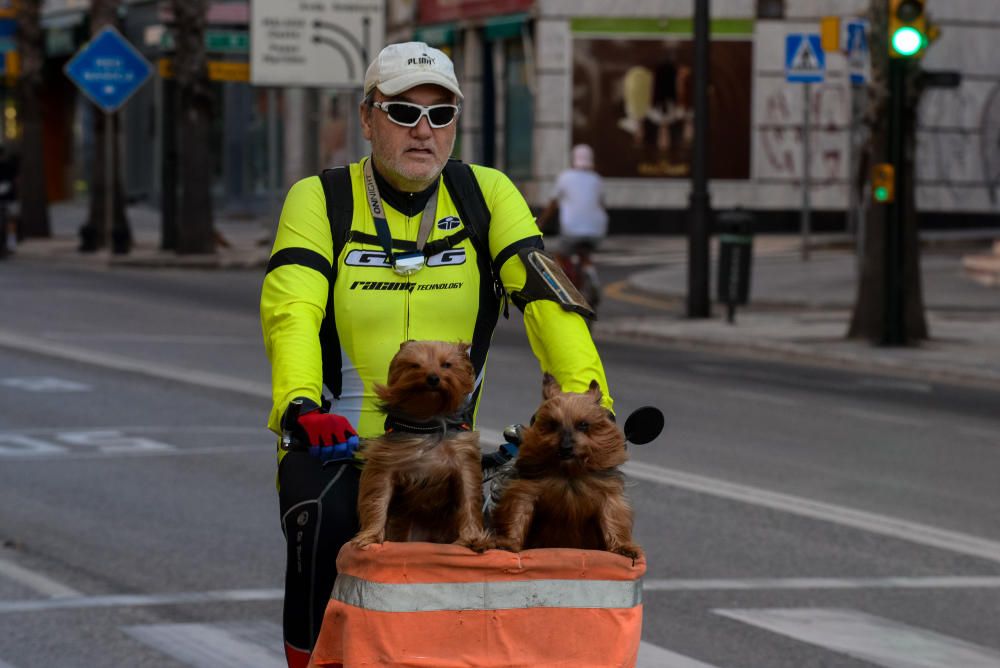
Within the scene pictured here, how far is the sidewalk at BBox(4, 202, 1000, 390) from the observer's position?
18109mm

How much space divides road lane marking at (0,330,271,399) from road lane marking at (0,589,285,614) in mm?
6375

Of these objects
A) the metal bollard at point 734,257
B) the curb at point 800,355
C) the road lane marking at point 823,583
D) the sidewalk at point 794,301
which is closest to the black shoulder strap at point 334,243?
the road lane marking at point 823,583

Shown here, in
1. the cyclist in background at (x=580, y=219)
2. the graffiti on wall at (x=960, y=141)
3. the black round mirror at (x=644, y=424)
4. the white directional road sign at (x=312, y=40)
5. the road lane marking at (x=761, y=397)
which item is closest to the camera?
the black round mirror at (x=644, y=424)

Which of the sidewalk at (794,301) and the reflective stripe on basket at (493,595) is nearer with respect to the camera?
the reflective stripe on basket at (493,595)

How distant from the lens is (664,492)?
34.6 ft

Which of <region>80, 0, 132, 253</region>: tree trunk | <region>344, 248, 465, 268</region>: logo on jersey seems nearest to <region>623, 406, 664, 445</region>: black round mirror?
<region>344, 248, 465, 268</region>: logo on jersey

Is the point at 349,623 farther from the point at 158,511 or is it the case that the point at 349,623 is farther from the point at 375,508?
the point at 158,511

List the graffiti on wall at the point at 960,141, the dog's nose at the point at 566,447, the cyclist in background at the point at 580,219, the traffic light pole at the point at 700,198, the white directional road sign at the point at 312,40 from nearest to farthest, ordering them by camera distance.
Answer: the dog's nose at the point at 566,447
the traffic light pole at the point at 700,198
the cyclist in background at the point at 580,219
the white directional road sign at the point at 312,40
the graffiti on wall at the point at 960,141

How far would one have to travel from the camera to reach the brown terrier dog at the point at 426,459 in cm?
391

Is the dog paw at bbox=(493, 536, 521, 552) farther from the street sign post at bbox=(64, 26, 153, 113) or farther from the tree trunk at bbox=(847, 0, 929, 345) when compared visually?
the street sign post at bbox=(64, 26, 153, 113)

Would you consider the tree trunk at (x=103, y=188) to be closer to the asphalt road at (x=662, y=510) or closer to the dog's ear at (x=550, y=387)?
the asphalt road at (x=662, y=510)

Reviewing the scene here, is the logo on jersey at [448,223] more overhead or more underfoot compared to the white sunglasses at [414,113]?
more underfoot

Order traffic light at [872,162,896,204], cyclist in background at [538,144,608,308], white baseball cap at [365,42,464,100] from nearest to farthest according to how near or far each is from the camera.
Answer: white baseball cap at [365,42,464,100]
traffic light at [872,162,896,204]
cyclist in background at [538,144,608,308]

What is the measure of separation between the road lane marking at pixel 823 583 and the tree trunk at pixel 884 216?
10.8 metres
